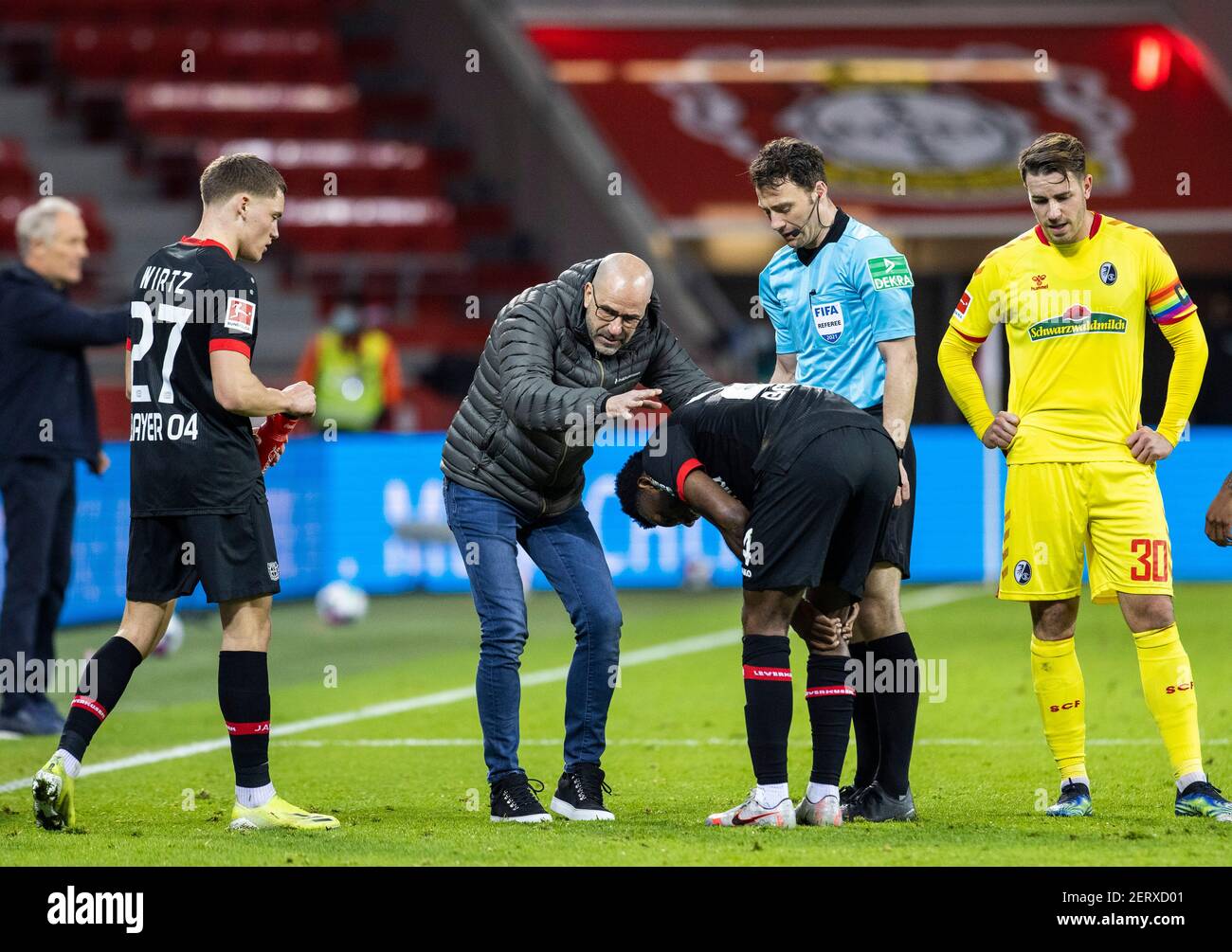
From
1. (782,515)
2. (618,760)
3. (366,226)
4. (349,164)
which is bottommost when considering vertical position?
(618,760)

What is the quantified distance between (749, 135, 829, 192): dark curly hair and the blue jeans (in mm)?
1245

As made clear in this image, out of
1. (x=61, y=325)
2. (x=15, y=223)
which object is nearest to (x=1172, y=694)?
(x=61, y=325)

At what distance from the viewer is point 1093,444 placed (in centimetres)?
583

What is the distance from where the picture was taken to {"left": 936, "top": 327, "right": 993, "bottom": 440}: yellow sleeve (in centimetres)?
614

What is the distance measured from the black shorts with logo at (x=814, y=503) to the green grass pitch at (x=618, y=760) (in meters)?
0.75

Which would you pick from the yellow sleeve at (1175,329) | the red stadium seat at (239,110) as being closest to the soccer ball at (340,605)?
the yellow sleeve at (1175,329)

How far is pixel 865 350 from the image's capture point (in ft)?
19.6

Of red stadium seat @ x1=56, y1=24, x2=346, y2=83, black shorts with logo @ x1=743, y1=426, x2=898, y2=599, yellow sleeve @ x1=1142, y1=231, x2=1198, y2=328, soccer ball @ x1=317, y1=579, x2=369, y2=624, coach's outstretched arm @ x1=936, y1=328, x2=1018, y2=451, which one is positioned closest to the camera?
black shorts with logo @ x1=743, y1=426, x2=898, y2=599

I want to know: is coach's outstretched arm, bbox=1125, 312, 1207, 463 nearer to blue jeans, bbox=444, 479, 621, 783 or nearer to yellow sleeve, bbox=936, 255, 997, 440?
yellow sleeve, bbox=936, 255, 997, 440

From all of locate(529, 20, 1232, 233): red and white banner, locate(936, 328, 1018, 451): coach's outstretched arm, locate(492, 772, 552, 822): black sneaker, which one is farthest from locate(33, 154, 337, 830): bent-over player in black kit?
locate(529, 20, 1232, 233): red and white banner

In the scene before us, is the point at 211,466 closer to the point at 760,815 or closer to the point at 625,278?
the point at 625,278

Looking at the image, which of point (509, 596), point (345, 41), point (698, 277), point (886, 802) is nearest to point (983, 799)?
point (886, 802)

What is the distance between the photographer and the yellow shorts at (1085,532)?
228 inches

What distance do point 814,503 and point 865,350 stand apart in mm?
820
